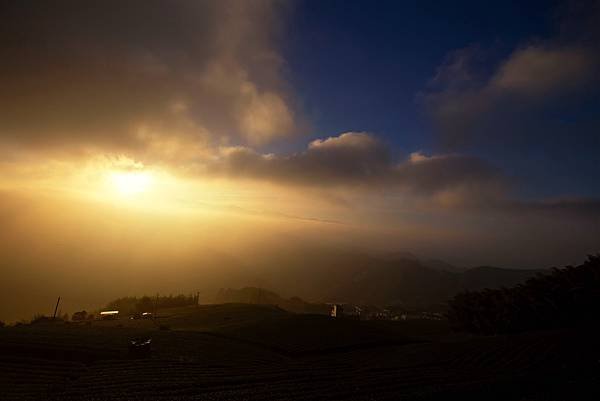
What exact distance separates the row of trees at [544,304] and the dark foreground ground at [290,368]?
916cm

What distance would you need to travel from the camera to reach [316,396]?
793 inches

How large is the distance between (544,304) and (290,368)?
3263cm

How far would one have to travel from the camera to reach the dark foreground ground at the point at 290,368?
797 inches

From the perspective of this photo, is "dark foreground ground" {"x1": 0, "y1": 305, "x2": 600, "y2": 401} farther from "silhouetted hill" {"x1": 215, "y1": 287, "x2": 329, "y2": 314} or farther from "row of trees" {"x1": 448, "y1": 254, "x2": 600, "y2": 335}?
"silhouetted hill" {"x1": 215, "y1": 287, "x2": 329, "y2": 314}

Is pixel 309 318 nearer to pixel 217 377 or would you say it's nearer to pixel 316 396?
Result: pixel 217 377

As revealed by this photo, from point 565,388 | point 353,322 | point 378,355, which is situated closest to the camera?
point 565,388

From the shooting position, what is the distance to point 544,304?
4219 cm

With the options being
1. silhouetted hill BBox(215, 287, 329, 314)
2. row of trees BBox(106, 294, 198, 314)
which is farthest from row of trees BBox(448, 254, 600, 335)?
row of trees BBox(106, 294, 198, 314)

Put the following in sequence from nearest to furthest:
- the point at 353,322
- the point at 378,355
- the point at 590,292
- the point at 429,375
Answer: the point at 429,375, the point at 378,355, the point at 590,292, the point at 353,322

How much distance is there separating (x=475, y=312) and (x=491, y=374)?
26132 mm

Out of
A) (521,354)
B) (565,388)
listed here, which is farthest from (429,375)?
(521,354)

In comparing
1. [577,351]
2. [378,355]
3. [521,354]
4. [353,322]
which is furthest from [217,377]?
[353,322]

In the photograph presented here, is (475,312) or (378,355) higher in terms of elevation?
(475,312)

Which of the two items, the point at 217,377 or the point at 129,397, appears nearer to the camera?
the point at 129,397
